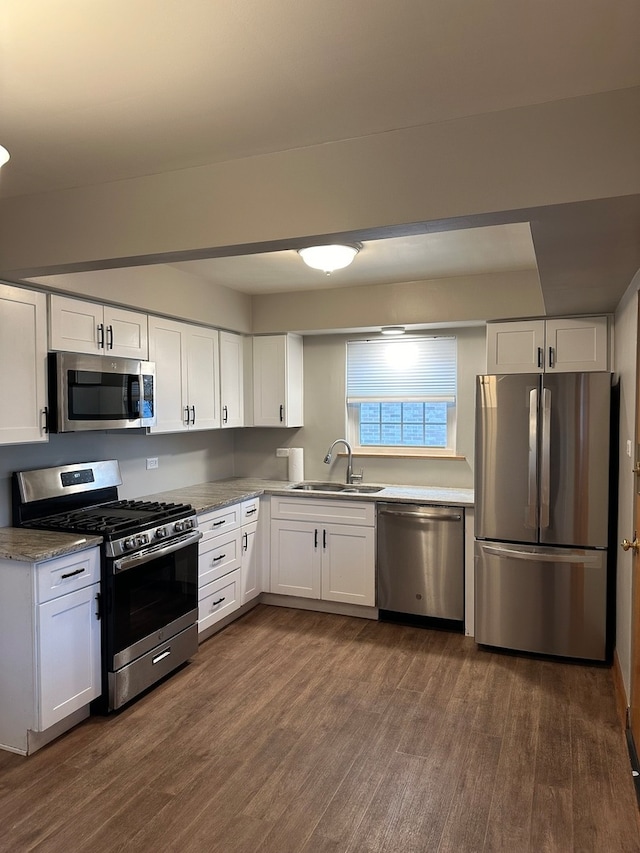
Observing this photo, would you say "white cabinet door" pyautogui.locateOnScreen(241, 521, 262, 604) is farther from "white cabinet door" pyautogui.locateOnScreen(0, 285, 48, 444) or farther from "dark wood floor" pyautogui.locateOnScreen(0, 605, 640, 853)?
"white cabinet door" pyautogui.locateOnScreen(0, 285, 48, 444)

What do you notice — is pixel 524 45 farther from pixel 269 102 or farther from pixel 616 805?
pixel 616 805

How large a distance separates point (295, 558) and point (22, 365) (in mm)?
2380

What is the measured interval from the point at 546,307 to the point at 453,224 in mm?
1866

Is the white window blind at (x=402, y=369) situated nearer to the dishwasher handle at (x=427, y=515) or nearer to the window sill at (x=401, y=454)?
the window sill at (x=401, y=454)

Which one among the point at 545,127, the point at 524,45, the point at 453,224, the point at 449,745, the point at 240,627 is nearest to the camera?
the point at 524,45

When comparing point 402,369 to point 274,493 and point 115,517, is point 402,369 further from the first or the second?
point 115,517

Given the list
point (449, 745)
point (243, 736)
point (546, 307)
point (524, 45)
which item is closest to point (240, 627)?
point (243, 736)

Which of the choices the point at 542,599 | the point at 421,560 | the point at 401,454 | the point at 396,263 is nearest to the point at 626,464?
the point at 542,599

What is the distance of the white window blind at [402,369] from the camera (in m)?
4.57

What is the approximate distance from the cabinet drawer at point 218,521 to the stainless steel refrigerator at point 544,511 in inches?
65.6

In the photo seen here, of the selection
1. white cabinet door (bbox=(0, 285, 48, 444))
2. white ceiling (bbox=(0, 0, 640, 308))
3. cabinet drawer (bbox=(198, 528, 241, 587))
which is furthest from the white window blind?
white cabinet door (bbox=(0, 285, 48, 444))

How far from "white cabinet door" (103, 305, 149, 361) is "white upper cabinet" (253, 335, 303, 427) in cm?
131

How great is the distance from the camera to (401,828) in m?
2.11

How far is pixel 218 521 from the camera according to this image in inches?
152
